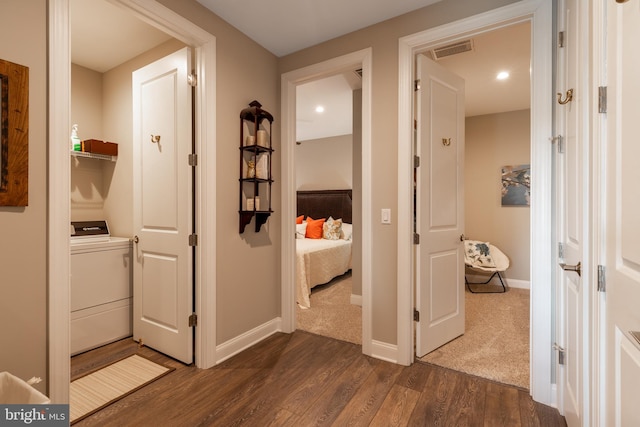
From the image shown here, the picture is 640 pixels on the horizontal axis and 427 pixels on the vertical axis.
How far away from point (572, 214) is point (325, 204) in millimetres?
4521

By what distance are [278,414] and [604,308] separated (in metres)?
1.60

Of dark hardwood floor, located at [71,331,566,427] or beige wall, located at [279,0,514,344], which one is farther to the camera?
beige wall, located at [279,0,514,344]

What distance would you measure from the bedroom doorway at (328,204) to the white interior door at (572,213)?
1.47 metres

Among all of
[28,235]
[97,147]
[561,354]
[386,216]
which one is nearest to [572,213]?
[561,354]

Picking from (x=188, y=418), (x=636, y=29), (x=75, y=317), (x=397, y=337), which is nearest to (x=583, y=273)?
(x=636, y=29)

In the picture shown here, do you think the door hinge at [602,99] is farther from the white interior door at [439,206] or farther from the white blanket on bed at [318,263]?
the white blanket on bed at [318,263]

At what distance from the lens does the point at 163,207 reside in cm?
228

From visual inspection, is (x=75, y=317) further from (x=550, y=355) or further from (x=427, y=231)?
(x=550, y=355)

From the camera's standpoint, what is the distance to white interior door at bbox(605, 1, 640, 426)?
77cm

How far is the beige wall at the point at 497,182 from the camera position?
4.29m

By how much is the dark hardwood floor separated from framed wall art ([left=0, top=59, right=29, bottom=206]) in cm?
128

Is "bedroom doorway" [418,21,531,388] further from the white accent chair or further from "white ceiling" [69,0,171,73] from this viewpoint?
"white ceiling" [69,0,171,73]

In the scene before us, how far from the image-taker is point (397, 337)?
2.21m

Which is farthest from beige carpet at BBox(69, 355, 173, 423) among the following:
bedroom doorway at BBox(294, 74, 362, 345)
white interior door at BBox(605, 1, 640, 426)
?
white interior door at BBox(605, 1, 640, 426)
